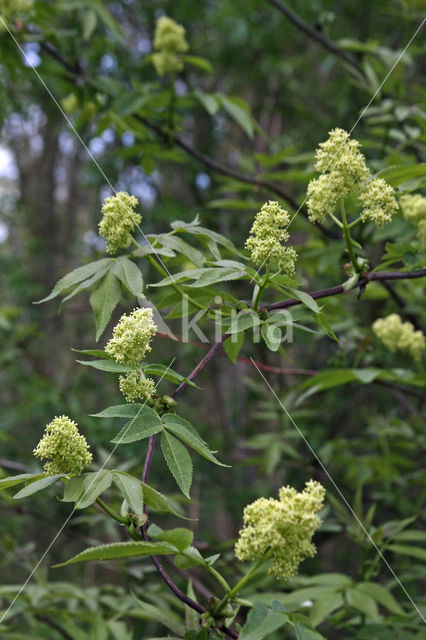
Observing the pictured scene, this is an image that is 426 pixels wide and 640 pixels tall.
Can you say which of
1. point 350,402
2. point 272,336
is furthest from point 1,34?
point 350,402

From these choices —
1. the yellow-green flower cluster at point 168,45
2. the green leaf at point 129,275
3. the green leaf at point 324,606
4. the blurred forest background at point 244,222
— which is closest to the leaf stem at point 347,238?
the green leaf at point 129,275

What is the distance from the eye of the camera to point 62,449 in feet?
3.07

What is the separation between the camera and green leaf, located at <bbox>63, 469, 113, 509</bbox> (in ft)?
2.90

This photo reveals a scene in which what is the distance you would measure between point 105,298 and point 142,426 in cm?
30

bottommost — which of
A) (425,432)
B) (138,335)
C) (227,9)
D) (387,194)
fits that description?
(425,432)

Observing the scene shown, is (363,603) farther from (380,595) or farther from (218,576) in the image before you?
(218,576)

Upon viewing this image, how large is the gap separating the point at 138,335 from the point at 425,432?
1903mm

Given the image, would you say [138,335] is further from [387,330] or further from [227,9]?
[227,9]

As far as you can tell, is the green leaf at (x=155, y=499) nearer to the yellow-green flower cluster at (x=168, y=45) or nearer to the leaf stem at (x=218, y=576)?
the leaf stem at (x=218, y=576)

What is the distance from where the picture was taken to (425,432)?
2.56 m

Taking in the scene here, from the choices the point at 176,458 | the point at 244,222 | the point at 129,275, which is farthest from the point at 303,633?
the point at 244,222

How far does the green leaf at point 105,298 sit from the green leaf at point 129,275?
18 millimetres

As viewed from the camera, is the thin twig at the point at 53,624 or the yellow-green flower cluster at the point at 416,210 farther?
the thin twig at the point at 53,624

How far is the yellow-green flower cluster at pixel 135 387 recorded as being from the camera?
1005 millimetres
